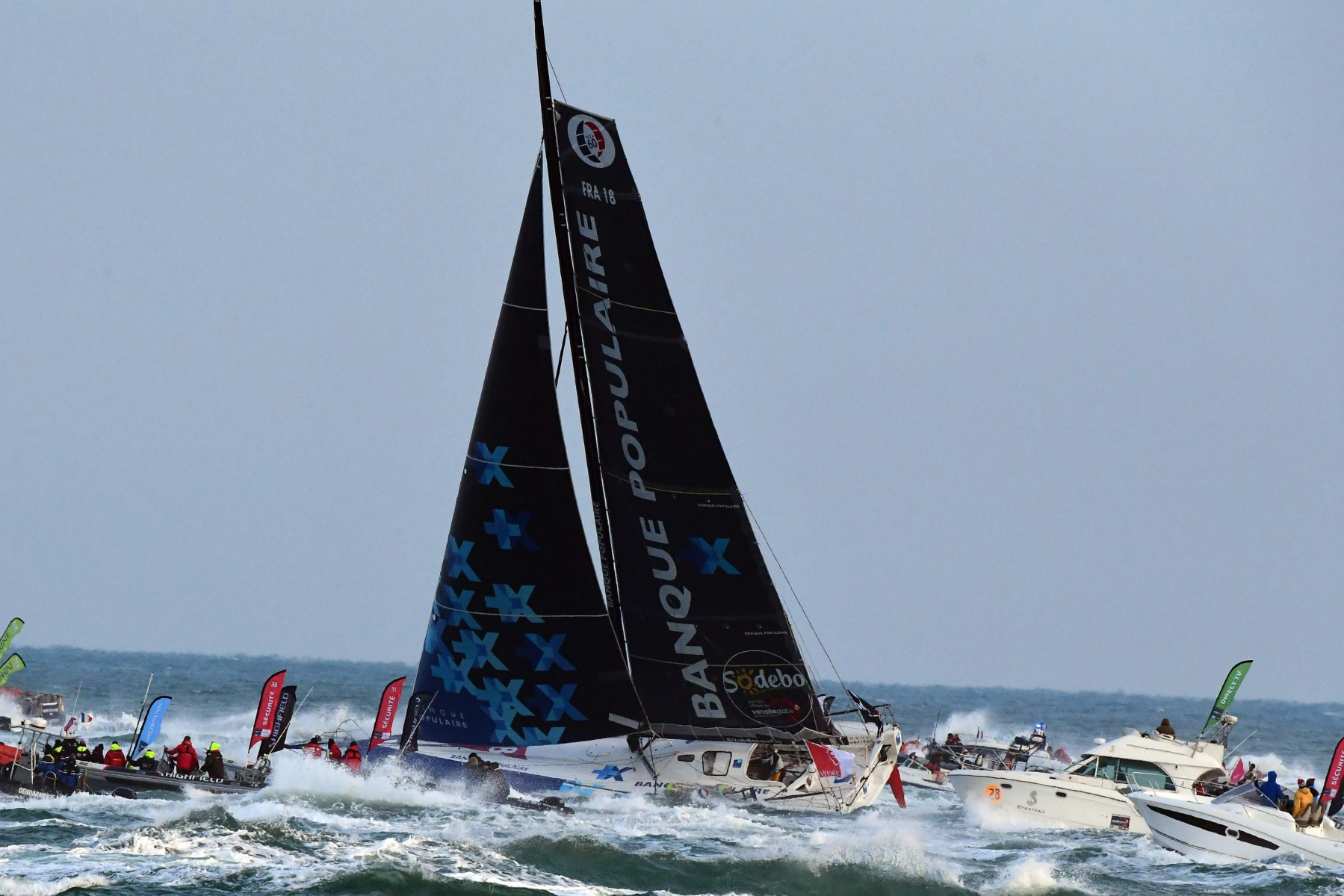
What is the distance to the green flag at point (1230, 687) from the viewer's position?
35438 millimetres

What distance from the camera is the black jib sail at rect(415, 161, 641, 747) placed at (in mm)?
26578

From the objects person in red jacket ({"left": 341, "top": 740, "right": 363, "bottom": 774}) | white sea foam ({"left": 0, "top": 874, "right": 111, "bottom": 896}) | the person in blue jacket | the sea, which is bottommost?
white sea foam ({"left": 0, "top": 874, "right": 111, "bottom": 896})

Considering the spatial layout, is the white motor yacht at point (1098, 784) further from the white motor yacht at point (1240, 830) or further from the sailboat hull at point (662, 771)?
the sailboat hull at point (662, 771)

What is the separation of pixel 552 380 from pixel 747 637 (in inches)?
219

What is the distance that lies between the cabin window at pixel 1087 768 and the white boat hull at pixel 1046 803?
1.72ft

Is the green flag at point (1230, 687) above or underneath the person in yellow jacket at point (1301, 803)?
above

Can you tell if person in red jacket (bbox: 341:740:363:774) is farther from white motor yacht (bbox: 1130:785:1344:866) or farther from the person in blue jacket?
the person in blue jacket

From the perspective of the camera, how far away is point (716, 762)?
26.4m

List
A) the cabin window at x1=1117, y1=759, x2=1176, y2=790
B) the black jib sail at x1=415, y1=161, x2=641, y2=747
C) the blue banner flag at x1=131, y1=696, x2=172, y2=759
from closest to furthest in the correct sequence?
the black jib sail at x1=415, y1=161, x2=641, y2=747 → the blue banner flag at x1=131, y1=696, x2=172, y2=759 → the cabin window at x1=1117, y1=759, x2=1176, y2=790

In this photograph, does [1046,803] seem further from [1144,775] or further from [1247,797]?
[1247,797]

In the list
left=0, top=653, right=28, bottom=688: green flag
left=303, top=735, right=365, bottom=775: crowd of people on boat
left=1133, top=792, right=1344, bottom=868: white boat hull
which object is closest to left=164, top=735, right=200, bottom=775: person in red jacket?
left=303, top=735, right=365, bottom=775: crowd of people on boat

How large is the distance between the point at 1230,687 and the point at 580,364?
19.2m

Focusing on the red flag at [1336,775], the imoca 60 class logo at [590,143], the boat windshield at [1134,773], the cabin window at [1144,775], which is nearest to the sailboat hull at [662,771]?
the boat windshield at [1134,773]

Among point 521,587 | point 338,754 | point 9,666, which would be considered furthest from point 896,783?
point 9,666
